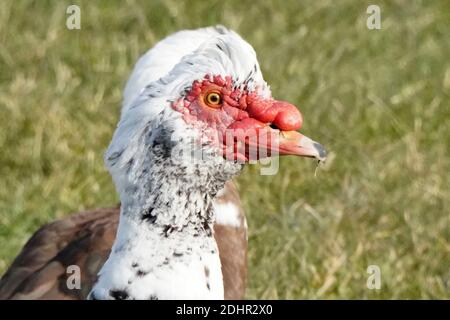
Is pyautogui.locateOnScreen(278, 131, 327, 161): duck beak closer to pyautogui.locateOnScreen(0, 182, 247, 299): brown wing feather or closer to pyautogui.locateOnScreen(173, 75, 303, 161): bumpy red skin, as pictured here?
pyautogui.locateOnScreen(173, 75, 303, 161): bumpy red skin

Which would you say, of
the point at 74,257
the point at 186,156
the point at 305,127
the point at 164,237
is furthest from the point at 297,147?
the point at 305,127

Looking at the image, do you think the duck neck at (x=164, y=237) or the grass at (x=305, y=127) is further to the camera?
the grass at (x=305, y=127)

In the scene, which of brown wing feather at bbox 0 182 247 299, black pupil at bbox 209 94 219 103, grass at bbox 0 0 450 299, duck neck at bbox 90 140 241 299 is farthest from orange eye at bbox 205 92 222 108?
grass at bbox 0 0 450 299

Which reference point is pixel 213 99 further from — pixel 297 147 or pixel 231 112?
pixel 297 147

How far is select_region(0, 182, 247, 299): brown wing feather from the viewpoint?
4.18 m

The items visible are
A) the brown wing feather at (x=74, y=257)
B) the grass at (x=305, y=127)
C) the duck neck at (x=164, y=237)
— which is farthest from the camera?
the grass at (x=305, y=127)

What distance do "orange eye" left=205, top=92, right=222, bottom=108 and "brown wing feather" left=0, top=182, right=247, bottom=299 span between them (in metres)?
0.91

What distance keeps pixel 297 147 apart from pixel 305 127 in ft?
9.00

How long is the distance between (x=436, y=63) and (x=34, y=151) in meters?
2.32

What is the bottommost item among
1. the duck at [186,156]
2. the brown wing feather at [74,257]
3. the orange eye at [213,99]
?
the brown wing feather at [74,257]

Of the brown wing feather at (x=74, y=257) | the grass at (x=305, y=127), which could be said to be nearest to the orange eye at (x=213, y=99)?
the brown wing feather at (x=74, y=257)

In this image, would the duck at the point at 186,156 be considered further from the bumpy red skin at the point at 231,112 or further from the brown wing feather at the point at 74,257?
the brown wing feather at the point at 74,257

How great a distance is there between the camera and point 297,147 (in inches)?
135

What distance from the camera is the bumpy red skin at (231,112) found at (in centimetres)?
342
